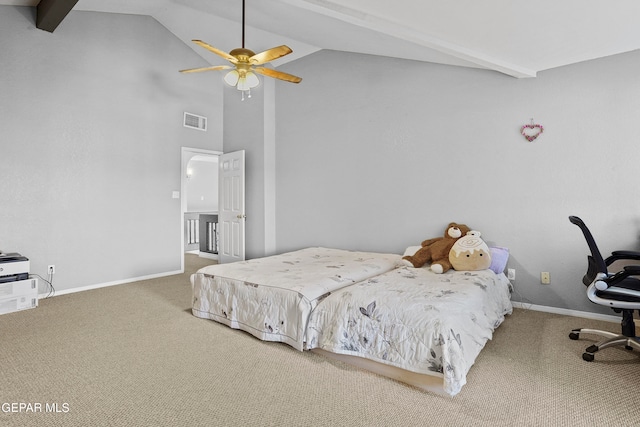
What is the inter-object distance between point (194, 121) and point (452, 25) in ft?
13.3

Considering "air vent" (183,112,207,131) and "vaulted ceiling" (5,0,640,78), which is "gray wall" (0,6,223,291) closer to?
"air vent" (183,112,207,131)

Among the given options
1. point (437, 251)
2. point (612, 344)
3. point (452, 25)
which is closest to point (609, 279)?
point (612, 344)

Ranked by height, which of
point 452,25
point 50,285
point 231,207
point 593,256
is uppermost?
point 452,25

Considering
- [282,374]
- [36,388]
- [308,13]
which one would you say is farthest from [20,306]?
[308,13]

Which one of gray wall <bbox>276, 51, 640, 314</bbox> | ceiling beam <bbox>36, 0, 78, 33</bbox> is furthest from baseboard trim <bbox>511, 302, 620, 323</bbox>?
ceiling beam <bbox>36, 0, 78, 33</bbox>

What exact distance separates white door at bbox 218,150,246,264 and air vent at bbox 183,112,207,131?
1.88ft

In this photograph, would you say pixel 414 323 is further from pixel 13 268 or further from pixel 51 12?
pixel 51 12

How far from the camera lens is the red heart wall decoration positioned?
3.18 meters

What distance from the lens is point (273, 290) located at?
2.53 metres

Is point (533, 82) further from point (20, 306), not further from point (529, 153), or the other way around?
point (20, 306)

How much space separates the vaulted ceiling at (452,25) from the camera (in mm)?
2338

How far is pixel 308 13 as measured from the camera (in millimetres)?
3223

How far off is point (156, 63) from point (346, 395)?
5.00 metres

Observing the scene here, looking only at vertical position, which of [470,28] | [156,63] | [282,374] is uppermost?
[156,63]
